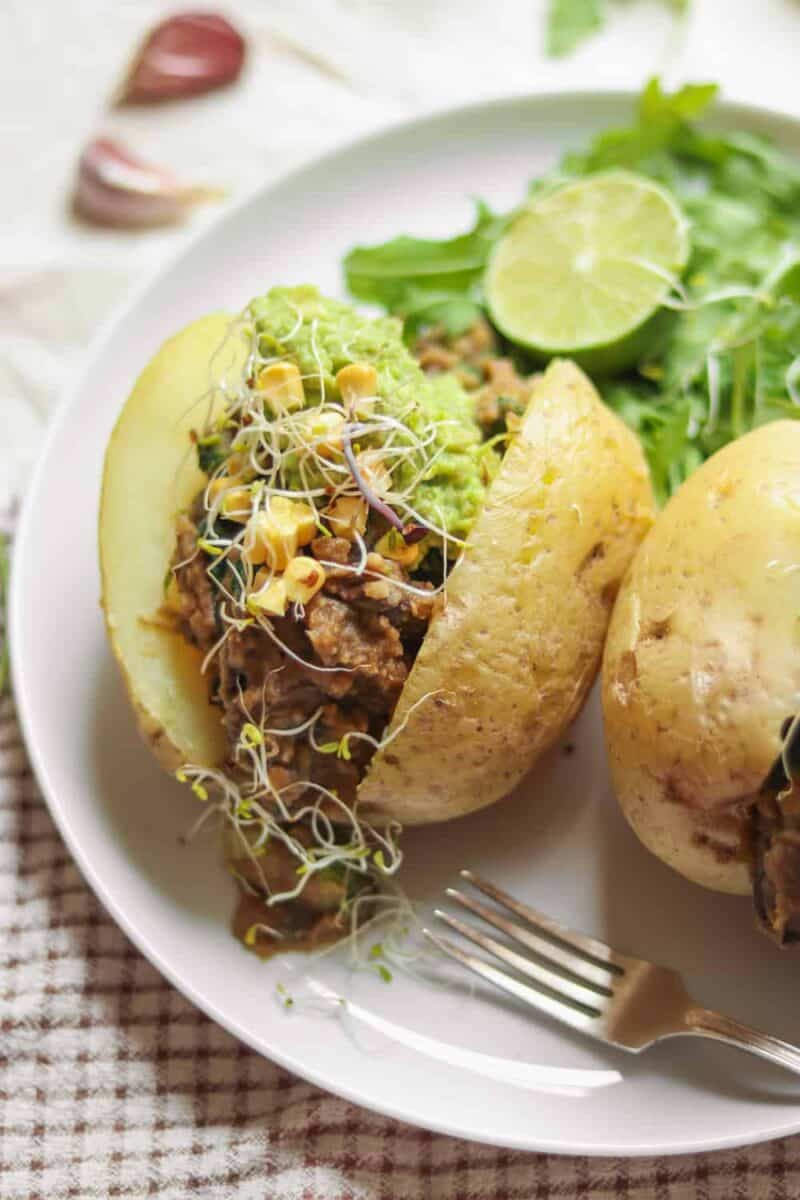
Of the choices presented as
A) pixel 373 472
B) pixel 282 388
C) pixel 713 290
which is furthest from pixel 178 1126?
pixel 713 290

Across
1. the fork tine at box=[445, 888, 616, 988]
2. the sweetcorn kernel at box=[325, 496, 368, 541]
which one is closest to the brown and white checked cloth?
the fork tine at box=[445, 888, 616, 988]

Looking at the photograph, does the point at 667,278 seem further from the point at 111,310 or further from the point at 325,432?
the point at 111,310

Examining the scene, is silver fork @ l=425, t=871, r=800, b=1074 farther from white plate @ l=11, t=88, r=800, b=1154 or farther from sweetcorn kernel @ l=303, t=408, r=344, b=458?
sweetcorn kernel @ l=303, t=408, r=344, b=458

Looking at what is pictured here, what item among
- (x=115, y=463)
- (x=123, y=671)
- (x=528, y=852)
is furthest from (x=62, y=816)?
(x=528, y=852)

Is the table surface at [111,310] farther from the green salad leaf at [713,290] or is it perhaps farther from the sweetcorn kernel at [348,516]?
the sweetcorn kernel at [348,516]

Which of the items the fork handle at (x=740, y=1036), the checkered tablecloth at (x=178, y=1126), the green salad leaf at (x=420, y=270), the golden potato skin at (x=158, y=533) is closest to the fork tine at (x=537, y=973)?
the fork handle at (x=740, y=1036)

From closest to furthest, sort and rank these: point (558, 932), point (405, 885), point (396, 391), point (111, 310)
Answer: point (396, 391)
point (558, 932)
point (405, 885)
point (111, 310)
